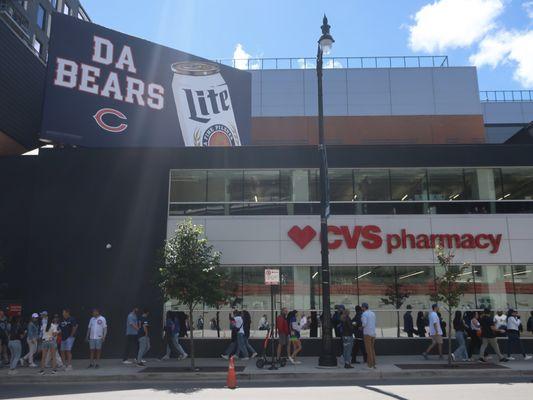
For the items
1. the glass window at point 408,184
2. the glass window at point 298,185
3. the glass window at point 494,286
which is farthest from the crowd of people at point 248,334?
the glass window at point 298,185

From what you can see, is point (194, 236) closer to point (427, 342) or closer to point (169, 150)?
point (169, 150)

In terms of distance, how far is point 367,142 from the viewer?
33062 mm

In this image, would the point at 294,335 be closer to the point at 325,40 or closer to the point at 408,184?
the point at 408,184

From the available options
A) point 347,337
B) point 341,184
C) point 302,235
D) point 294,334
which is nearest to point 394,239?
point 341,184

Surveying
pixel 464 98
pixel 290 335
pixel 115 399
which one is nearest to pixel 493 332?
pixel 290 335

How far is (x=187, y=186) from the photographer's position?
20.3 meters

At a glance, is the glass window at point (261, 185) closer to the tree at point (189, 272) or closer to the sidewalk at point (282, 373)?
the tree at point (189, 272)

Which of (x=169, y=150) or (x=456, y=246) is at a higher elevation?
(x=169, y=150)

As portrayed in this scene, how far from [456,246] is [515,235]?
7.82ft

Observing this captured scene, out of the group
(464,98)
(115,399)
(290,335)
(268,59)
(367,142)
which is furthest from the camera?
(268,59)

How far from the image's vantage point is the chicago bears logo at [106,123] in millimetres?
23156

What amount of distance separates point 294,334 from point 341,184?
6481mm

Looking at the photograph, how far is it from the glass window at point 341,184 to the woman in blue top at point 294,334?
5116 mm

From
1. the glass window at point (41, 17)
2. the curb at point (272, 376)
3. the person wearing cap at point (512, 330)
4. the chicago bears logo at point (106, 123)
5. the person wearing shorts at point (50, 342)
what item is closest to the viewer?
the curb at point (272, 376)
